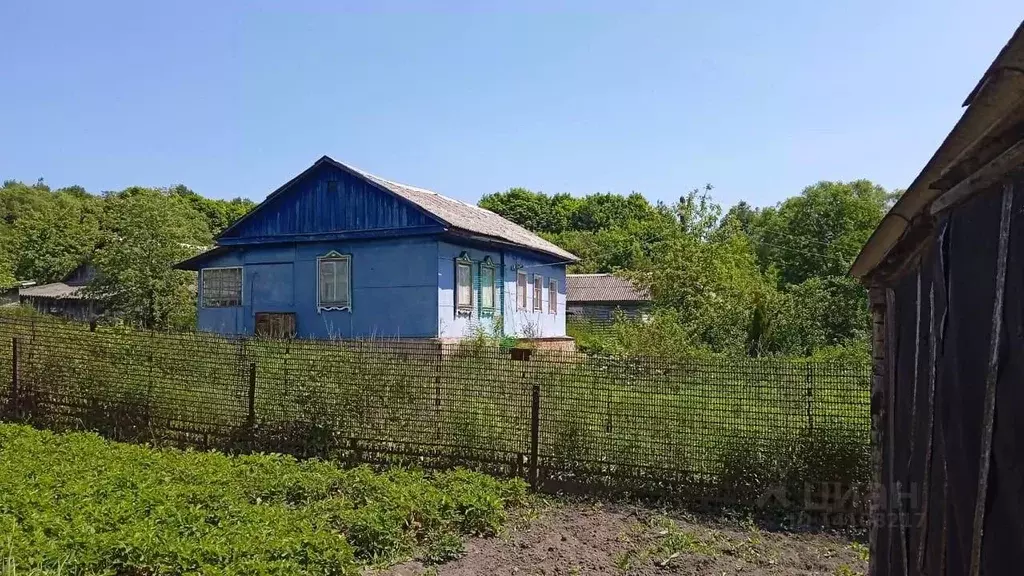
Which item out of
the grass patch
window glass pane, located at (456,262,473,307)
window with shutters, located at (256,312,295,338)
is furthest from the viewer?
window with shutters, located at (256,312,295,338)

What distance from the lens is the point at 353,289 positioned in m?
17.5

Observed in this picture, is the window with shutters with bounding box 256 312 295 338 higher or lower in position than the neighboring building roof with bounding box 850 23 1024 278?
lower

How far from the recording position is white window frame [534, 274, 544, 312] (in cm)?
2222

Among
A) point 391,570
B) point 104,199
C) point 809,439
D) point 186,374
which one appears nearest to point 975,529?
point 391,570

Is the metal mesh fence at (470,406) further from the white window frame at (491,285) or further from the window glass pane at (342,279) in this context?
the white window frame at (491,285)

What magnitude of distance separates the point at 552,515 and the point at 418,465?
1969 millimetres

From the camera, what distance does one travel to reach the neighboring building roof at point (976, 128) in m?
1.69

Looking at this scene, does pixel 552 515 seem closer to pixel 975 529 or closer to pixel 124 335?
pixel 975 529

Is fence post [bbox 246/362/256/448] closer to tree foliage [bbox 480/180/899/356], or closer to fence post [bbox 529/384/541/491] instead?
fence post [bbox 529/384/541/491]

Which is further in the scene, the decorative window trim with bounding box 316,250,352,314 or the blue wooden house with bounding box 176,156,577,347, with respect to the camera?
the decorative window trim with bounding box 316,250,352,314

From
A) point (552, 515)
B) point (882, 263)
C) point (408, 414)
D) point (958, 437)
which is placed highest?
point (882, 263)

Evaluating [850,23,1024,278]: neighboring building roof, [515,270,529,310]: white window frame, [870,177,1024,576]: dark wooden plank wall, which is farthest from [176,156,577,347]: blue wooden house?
[850,23,1024,278]: neighboring building roof

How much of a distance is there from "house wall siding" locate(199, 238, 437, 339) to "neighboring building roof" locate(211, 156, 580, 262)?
0.81m

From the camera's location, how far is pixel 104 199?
231 ft
